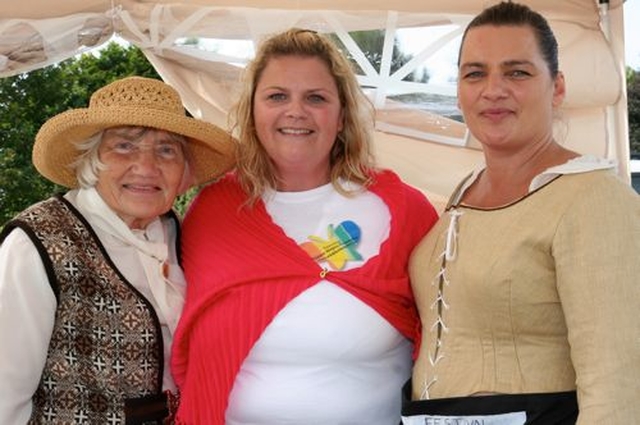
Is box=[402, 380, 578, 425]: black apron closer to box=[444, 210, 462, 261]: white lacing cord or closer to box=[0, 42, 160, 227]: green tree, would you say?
box=[444, 210, 462, 261]: white lacing cord

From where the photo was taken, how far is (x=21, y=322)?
1705 millimetres

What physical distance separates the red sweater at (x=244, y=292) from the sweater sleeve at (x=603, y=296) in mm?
609

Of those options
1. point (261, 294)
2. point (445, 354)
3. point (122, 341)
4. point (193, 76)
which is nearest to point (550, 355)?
point (445, 354)

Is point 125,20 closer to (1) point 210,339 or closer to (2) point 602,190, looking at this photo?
(1) point 210,339

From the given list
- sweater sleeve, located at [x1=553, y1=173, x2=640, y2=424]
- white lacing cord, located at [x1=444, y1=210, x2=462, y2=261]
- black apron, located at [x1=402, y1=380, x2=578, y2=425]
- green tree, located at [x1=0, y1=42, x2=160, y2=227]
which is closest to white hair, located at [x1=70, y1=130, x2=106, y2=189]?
white lacing cord, located at [x1=444, y1=210, x2=462, y2=261]

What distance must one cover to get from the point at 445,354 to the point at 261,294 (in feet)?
1.67

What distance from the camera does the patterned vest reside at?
5.79 ft

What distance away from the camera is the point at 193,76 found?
3.07 meters

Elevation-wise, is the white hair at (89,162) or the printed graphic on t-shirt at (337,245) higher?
the white hair at (89,162)

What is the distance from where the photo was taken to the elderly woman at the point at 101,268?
1.72 m

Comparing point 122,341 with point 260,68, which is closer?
point 122,341

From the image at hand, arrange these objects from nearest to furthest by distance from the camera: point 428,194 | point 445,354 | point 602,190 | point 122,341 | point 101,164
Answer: point 602,190
point 445,354
point 122,341
point 101,164
point 428,194

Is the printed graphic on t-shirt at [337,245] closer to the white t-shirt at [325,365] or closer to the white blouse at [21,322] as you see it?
the white t-shirt at [325,365]

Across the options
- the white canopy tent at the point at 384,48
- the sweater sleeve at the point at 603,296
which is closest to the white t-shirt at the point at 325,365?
the sweater sleeve at the point at 603,296
